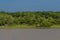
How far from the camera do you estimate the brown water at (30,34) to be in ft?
5.32

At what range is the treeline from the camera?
1.60 m

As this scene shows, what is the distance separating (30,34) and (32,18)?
0.19m

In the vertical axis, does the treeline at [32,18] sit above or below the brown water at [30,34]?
above

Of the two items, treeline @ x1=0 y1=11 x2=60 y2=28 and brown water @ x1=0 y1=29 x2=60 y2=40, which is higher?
treeline @ x1=0 y1=11 x2=60 y2=28

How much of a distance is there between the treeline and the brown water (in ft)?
0.26

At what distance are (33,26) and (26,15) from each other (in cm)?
15

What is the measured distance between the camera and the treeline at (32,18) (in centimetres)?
160

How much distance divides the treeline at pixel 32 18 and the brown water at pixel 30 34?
0.26ft

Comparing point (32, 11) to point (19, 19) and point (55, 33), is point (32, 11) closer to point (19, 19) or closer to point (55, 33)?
point (19, 19)

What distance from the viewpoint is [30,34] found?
5.38 feet

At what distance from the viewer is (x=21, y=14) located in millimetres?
1653

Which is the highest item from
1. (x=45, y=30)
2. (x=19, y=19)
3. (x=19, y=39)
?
(x=19, y=19)

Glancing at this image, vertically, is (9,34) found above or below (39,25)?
below

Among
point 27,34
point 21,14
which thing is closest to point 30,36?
point 27,34
